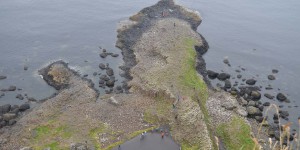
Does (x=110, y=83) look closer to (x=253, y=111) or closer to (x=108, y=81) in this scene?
(x=108, y=81)

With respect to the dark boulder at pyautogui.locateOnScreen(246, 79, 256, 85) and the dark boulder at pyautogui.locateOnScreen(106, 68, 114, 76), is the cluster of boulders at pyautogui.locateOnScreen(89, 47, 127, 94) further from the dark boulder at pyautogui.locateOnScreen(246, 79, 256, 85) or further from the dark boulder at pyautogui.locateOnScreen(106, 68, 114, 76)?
the dark boulder at pyautogui.locateOnScreen(246, 79, 256, 85)

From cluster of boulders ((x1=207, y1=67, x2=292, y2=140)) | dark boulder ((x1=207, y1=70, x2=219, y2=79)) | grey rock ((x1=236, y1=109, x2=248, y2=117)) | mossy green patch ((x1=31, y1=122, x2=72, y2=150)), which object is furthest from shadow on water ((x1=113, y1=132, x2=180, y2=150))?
dark boulder ((x1=207, y1=70, x2=219, y2=79))

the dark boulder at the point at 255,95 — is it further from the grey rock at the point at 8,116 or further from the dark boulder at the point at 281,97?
the grey rock at the point at 8,116

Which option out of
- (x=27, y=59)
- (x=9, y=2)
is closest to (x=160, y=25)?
(x=27, y=59)

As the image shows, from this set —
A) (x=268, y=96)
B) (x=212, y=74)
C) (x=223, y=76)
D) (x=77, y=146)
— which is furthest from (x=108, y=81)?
(x=268, y=96)

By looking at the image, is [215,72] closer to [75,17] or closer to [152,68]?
[152,68]

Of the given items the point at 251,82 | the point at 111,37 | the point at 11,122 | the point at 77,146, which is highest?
the point at 111,37

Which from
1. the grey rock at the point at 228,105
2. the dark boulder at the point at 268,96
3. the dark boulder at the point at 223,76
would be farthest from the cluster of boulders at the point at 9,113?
the dark boulder at the point at 268,96
